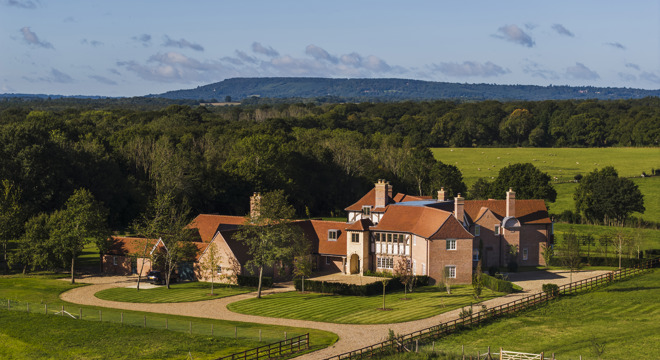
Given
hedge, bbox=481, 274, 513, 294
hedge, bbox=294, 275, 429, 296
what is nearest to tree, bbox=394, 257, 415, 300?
hedge, bbox=294, 275, 429, 296

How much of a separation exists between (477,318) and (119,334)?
2310 cm

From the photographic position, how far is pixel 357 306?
58.0 meters

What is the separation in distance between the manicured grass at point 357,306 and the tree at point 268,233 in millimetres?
3465

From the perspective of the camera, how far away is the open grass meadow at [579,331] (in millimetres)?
43594

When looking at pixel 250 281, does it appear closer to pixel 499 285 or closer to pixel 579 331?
pixel 499 285

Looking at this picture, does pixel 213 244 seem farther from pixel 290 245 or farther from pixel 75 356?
pixel 75 356

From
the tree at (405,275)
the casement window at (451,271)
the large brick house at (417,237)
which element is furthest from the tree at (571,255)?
the tree at (405,275)

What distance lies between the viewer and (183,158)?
339ft

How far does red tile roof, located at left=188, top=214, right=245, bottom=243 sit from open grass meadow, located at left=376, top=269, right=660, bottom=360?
31.9 meters

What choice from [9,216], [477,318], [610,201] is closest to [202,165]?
[9,216]

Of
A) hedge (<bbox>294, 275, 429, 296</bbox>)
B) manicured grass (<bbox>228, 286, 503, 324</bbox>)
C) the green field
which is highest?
the green field

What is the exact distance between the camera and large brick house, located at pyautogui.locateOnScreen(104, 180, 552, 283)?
67.3 metres

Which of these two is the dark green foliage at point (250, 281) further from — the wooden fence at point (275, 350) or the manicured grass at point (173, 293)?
the wooden fence at point (275, 350)

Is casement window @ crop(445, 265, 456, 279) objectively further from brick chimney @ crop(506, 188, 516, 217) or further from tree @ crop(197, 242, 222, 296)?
tree @ crop(197, 242, 222, 296)
